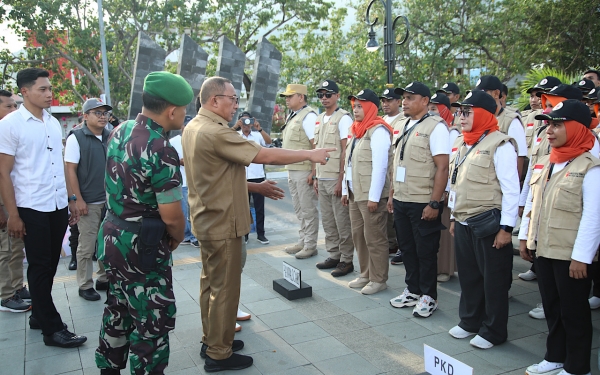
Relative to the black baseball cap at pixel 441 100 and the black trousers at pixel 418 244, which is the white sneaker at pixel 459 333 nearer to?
the black trousers at pixel 418 244

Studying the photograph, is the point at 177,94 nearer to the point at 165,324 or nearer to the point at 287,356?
the point at 165,324

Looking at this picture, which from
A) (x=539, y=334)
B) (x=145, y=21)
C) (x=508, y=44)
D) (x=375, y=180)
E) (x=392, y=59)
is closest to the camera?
(x=539, y=334)

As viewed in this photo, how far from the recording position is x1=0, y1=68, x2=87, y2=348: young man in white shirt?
4.04 m

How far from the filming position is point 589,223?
3.15m

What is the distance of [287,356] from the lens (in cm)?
391

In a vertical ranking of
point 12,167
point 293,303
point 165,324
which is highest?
point 12,167

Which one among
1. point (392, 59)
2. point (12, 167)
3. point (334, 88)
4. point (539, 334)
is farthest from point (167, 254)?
point (392, 59)

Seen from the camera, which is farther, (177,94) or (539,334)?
(539,334)

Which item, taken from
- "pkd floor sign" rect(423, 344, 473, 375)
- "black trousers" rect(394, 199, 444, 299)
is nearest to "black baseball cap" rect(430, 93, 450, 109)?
"black trousers" rect(394, 199, 444, 299)

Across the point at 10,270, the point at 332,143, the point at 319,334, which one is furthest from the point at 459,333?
the point at 10,270

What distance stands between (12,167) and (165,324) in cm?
221

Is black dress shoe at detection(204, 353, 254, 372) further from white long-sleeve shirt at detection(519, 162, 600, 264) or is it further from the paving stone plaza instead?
white long-sleeve shirt at detection(519, 162, 600, 264)

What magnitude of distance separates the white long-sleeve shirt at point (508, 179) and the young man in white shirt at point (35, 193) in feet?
12.0

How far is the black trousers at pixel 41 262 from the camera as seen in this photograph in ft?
13.3
